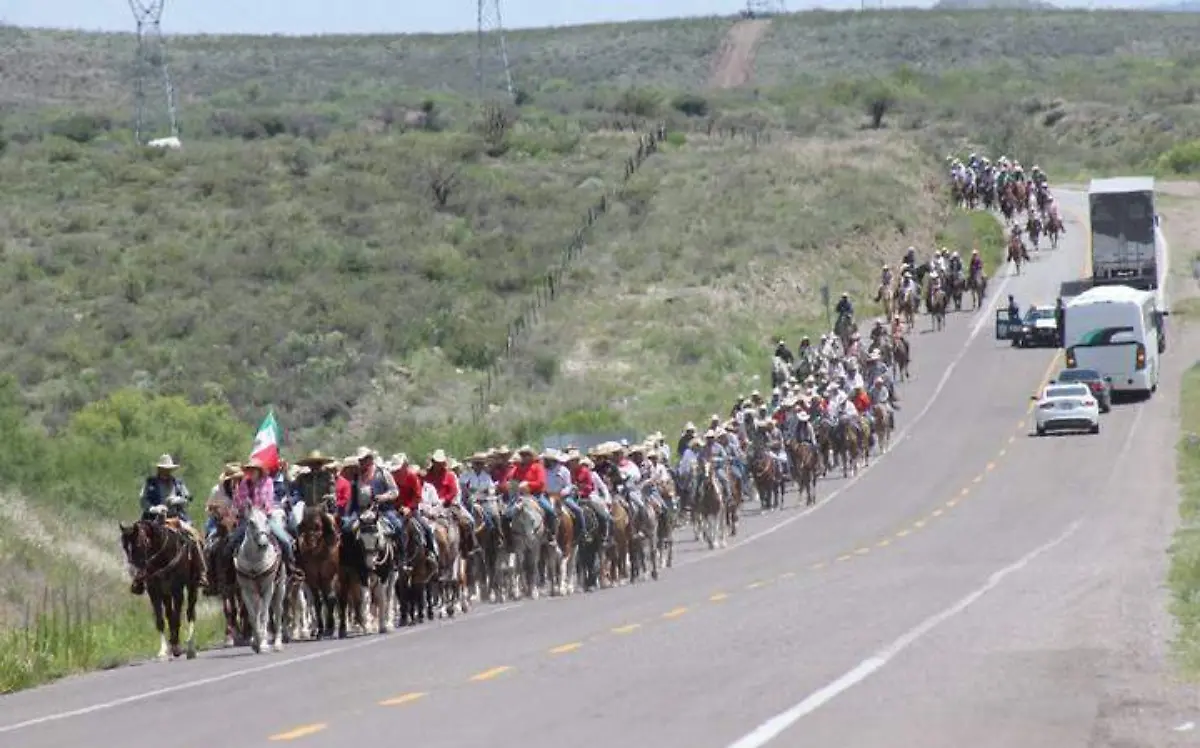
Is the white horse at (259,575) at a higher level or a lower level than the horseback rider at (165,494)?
lower

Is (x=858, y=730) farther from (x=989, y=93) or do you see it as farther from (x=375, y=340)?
(x=989, y=93)

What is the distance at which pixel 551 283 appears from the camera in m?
86.6

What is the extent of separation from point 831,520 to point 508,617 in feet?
66.0

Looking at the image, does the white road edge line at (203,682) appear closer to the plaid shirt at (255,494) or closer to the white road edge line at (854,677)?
the plaid shirt at (255,494)

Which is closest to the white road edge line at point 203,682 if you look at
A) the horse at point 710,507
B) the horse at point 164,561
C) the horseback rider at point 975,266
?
the horse at point 164,561

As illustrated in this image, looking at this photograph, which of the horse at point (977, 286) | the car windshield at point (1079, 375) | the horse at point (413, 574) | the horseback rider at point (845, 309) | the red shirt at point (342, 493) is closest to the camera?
the red shirt at point (342, 493)

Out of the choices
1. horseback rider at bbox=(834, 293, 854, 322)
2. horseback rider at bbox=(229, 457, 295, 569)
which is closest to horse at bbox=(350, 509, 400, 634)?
horseback rider at bbox=(229, 457, 295, 569)

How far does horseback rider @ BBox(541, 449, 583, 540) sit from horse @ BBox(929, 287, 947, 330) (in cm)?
4579

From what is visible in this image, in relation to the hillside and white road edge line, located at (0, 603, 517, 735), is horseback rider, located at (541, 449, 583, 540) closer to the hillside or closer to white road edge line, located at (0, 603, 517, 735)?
white road edge line, located at (0, 603, 517, 735)

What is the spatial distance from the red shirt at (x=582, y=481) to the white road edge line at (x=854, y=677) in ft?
18.8

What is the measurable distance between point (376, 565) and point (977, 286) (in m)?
58.7

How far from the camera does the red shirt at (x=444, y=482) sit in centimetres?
3253

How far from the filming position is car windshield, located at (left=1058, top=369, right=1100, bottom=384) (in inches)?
2581

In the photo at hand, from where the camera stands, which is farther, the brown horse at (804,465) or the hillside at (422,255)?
the hillside at (422,255)
